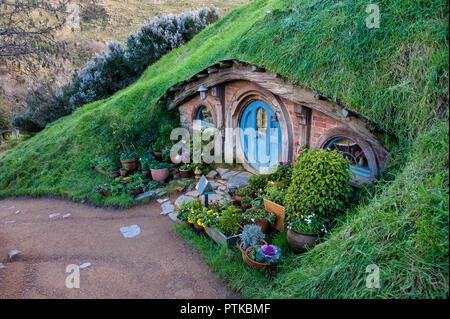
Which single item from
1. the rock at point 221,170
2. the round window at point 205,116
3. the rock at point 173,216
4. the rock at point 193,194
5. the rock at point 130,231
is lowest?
the rock at point 130,231

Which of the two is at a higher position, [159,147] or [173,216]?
[159,147]

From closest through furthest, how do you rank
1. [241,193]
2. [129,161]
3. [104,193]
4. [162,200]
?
[241,193] → [162,200] → [104,193] → [129,161]

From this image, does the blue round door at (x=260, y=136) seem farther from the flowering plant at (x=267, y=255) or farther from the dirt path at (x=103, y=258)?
the flowering plant at (x=267, y=255)

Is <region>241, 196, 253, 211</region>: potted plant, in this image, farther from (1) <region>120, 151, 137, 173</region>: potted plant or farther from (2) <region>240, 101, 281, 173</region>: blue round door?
(1) <region>120, 151, 137, 173</region>: potted plant

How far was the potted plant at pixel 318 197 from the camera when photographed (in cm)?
417

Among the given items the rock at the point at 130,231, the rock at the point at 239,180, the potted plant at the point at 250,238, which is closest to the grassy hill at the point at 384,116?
the potted plant at the point at 250,238

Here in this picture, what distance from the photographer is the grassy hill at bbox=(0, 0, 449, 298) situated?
106 inches

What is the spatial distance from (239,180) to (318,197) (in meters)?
3.35

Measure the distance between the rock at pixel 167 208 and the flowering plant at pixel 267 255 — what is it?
3.23 meters

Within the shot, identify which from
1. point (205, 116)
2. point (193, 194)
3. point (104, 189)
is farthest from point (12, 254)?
point (205, 116)

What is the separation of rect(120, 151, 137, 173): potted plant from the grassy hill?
4.54 ft

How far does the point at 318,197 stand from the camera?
13.8ft

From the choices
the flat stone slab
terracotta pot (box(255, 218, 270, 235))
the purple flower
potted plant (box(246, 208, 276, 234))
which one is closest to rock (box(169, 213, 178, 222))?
the flat stone slab

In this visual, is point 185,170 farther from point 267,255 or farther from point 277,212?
point 267,255
